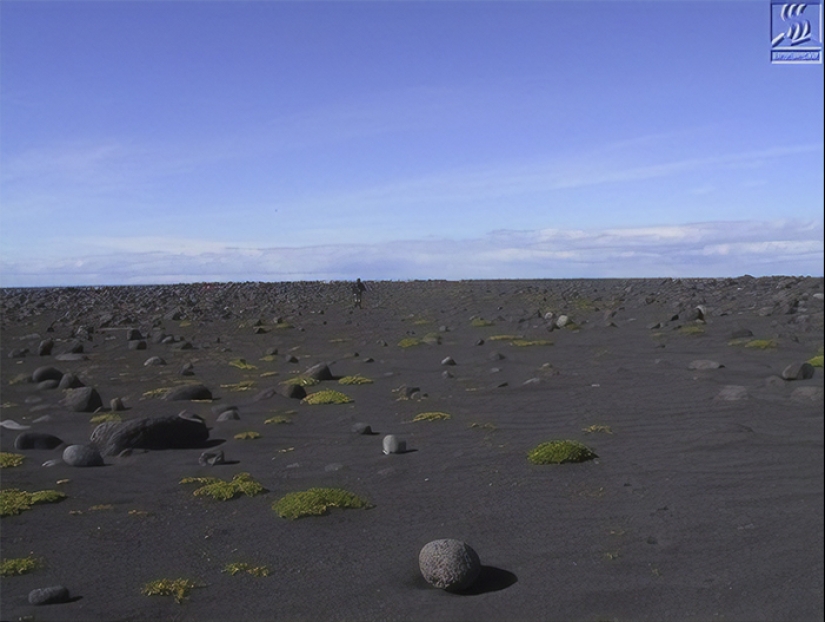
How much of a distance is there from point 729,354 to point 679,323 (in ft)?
22.1

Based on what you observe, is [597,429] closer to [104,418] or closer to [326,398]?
[326,398]

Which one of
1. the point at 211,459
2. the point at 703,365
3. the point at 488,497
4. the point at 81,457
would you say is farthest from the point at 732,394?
the point at 81,457

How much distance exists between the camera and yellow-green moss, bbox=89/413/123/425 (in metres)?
17.9

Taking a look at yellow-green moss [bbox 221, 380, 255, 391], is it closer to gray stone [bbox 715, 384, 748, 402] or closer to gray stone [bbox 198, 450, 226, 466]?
gray stone [bbox 198, 450, 226, 466]

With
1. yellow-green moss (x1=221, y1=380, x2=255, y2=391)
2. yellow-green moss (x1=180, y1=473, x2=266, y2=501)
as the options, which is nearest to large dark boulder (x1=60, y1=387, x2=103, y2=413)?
yellow-green moss (x1=221, y1=380, x2=255, y2=391)

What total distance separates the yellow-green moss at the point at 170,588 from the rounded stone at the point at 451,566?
2.76 metres

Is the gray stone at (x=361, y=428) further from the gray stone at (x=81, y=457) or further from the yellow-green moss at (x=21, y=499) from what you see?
the yellow-green moss at (x=21, y=499)

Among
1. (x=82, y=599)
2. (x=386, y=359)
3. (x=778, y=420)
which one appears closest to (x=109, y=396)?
(x=386, y=359)

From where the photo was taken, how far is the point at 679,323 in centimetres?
2620

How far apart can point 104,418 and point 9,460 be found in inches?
151

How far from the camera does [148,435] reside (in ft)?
49.3

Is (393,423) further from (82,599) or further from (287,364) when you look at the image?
(287,364)

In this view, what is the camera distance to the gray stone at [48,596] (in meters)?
8.48

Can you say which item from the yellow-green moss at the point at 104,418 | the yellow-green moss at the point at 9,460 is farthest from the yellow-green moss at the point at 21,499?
the yellow-green moss at the point at 104,418
